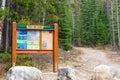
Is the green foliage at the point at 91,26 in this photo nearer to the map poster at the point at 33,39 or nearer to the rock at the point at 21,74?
the map poster at the point at 33,39

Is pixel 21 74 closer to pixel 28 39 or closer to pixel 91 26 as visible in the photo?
pixel 28 39

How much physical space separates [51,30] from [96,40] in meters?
40.2

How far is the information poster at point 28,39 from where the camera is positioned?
14266mm

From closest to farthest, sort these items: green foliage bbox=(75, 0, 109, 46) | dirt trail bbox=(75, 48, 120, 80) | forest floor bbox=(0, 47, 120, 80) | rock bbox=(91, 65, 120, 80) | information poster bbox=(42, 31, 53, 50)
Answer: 1. rock bbox=(91, 65, 120, 80)
2. forest floor bbox=(0, 47, 120, 80)
3. dirt trail bbox=(75, 48, 120, 80)
4. information poster bbox=(42, 31, 53, 50)
5. green foliage bbox=(75, 0, 109, 46)

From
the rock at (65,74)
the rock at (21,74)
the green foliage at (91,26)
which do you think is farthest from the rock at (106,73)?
the green foliage at (91,26)

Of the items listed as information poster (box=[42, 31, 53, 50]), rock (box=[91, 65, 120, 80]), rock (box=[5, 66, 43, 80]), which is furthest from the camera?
information poster (box=[42, 31, 53, 50])

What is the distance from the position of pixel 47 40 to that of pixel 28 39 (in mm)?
798

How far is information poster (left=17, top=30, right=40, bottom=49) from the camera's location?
14266 mm

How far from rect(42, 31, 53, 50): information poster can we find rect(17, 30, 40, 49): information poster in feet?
0.80

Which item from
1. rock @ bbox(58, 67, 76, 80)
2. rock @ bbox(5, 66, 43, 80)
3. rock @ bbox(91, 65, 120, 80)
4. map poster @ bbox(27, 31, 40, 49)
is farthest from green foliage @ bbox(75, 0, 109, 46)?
rock @ bbox(5, 66, 43, 80)

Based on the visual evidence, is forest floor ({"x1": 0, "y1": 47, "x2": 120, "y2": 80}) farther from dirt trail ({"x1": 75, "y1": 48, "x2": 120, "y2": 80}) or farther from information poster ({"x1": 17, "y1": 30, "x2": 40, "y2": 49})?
information poster ({"x1": 17, "y1": 30, "x2": 40, "y2": 49})

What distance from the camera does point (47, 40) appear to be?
47.7ft

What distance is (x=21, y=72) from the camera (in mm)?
8945

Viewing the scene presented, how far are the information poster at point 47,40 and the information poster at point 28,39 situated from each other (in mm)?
244
